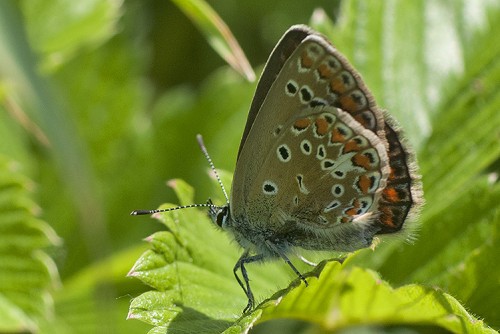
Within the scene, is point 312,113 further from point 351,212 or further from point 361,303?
point 361,303

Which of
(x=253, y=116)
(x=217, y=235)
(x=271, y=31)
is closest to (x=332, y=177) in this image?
(x=253, y=116)

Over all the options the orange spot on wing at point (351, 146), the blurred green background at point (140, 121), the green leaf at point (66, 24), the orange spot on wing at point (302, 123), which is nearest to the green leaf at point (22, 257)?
the blurred green background at point (140, 121)

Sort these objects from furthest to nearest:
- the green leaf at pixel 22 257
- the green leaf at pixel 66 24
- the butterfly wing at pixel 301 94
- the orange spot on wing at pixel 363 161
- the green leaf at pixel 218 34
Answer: the green leaf at pixel 66 24
the green leaf at pixel 22 257
the green leaf at pixel 218 34
the orange spot on wing at pixel 363 161
the butterfly wing at pixel 301 94

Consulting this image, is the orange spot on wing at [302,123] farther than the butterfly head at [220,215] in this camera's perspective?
No

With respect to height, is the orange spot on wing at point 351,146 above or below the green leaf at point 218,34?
below

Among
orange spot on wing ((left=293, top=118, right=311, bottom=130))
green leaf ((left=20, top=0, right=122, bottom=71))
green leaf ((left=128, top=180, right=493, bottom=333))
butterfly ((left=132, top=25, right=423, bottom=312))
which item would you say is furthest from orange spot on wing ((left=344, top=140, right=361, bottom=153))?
green leaf ((left=20, top=0, right=122, bottom=71))

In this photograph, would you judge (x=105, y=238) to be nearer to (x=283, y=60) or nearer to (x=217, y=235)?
(x=217, y=235)

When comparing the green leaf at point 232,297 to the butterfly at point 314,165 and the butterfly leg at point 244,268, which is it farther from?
the butterfly at point 314,165

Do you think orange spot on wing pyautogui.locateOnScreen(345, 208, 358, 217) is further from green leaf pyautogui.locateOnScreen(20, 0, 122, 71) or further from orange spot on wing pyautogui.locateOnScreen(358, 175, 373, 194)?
green leaf pyautogui.locateOnScreen(20, 0, 122, 71)

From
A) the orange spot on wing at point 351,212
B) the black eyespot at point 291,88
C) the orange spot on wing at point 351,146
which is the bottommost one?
the orange spot on wing at point 351,212
